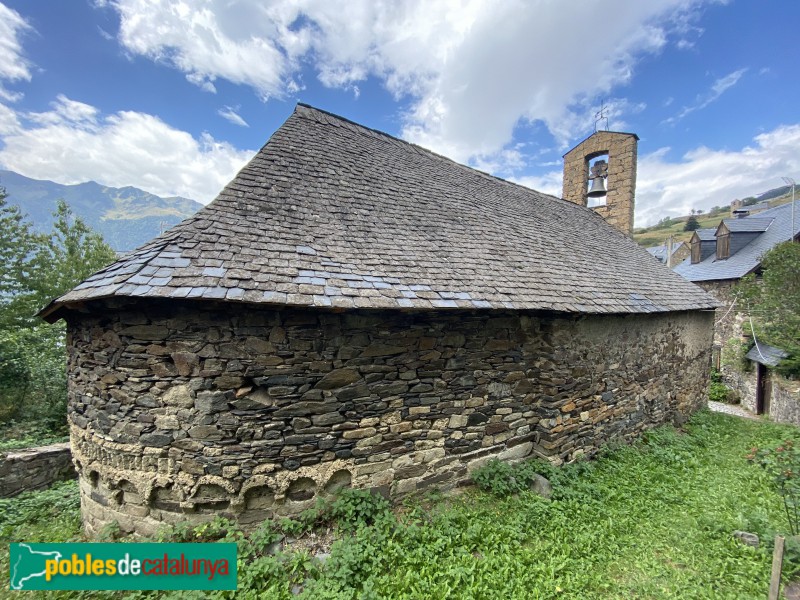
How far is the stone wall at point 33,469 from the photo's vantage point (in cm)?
538

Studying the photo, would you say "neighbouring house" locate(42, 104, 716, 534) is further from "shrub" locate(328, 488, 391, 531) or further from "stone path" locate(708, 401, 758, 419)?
"stone path" locate(708, 401, 758, 419)

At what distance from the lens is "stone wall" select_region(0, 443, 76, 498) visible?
17.6 feet

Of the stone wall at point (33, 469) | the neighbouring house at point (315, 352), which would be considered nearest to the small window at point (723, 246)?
the neighbouring house at point (315, 352)

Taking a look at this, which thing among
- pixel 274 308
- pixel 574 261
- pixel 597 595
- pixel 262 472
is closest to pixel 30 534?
pixel 262 472

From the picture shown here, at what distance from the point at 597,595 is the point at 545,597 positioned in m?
0.50

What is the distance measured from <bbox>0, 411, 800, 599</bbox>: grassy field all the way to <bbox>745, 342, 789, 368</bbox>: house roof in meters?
10.3

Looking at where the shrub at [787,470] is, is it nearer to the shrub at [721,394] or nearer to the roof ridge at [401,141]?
the roof ridge at [401,141]

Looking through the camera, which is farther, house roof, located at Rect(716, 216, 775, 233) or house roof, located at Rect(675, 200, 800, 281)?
house roof, located at Rect(716, 216, 775, 233)

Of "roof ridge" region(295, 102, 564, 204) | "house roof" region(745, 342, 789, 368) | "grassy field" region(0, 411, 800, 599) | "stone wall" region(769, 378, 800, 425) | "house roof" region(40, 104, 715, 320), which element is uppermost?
"roof ridge" region(295, 102, 564, 204)

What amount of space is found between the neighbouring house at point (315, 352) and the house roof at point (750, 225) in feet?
51.3

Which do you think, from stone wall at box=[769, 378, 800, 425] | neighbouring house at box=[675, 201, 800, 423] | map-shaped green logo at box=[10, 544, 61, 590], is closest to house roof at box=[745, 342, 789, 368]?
neighbouring house at box=[675, 201, 800, 423]

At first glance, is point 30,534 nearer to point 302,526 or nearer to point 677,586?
point 302,526

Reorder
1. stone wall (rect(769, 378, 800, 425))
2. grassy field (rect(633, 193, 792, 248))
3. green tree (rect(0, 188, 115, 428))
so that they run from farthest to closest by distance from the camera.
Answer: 1. grassy field (rect(633, 193, 792, 248))
2. stone wall (rect(769, 378, 800, 425))
3. green tree (rect(0, 188, 115, 428))

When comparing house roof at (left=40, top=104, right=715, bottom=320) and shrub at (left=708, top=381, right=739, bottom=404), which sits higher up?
house roof at (left=40, top=104, right=715, bottom=320)
